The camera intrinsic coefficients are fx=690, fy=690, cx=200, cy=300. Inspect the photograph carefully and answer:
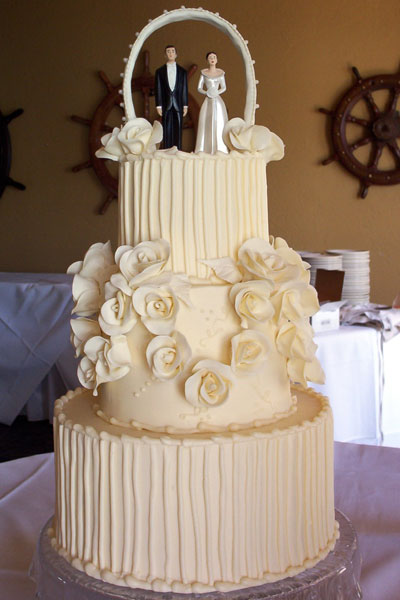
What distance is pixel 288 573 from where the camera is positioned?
1.11m

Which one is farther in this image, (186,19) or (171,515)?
(186,19)

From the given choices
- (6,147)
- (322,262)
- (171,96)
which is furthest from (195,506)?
(6,147)

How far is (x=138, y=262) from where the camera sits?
1123 mm

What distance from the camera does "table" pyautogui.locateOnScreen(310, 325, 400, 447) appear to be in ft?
9.37

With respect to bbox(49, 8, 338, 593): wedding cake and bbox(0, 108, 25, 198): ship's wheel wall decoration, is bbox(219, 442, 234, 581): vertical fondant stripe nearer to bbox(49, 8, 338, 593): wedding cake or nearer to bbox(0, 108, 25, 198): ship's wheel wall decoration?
bbox(49, 8, 338, 593): wedding cake

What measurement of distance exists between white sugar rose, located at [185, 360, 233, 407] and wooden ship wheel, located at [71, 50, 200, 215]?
415 centimetres

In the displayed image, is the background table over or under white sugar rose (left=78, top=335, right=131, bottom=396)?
under

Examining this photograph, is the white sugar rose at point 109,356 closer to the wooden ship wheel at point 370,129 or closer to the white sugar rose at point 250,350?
the white sugar rose at point 250,350

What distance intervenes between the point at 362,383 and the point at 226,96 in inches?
111

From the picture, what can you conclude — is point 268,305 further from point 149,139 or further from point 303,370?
point 149,139

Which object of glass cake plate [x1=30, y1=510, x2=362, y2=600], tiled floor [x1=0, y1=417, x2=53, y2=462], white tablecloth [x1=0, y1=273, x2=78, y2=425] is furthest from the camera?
white tablecloth [x1=0, y1=273, x2=78, y2=425]

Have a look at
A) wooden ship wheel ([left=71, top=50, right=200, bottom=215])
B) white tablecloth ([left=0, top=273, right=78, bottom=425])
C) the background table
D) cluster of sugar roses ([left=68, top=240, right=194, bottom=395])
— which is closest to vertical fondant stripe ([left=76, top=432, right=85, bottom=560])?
cluster of sugar roses ([left=68, top=240, right=194, bottom=395])

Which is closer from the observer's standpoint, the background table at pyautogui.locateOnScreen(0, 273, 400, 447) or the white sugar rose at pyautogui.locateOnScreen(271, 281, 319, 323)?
the white sugar rose at pyautogui.locateOnScreen(271, 281, 319, 323)

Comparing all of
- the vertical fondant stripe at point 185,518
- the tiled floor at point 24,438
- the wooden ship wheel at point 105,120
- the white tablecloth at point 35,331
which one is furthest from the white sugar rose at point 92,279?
the wooden ship wheel at point 105,120
